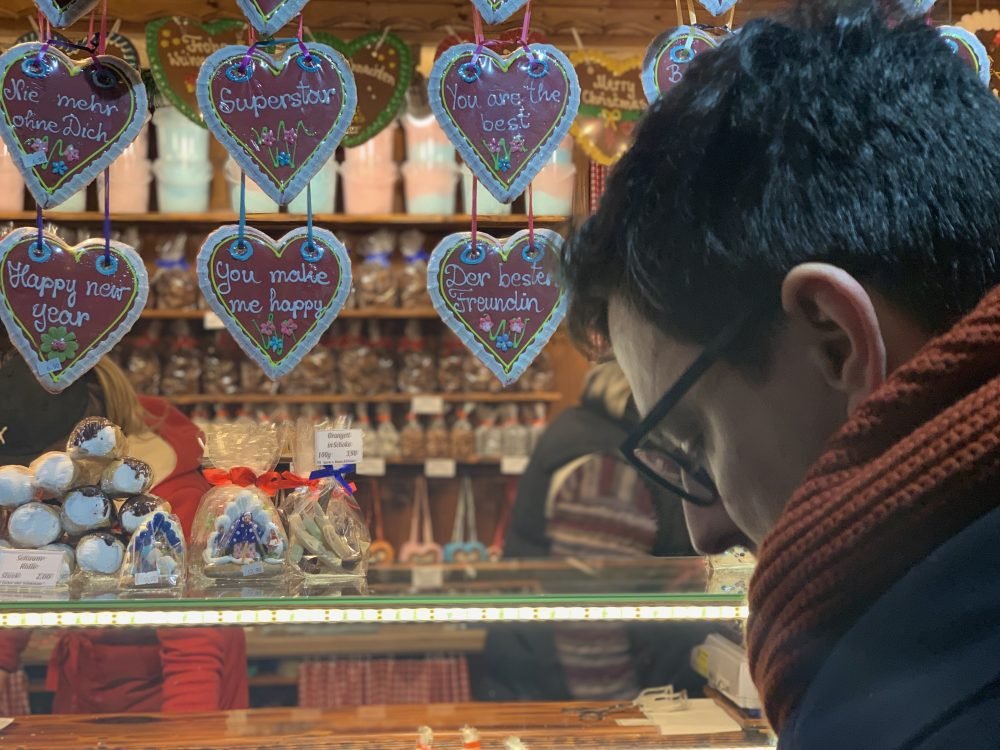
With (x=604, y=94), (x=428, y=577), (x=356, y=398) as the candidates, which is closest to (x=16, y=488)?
(x=428, y=577)

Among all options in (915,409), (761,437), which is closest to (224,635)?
(761,437)

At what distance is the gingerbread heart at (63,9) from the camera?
1049 mm

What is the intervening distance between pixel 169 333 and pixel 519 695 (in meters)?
2.78

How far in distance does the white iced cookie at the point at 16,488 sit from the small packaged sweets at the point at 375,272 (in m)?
2.67

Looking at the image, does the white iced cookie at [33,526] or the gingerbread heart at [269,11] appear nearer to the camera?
the gingerbread heart at [269,11]

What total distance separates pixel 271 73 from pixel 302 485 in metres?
0.55

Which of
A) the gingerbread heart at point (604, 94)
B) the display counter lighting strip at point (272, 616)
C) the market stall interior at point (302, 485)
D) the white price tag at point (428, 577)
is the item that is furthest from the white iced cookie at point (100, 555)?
the gingerbread heart at point (604, 94)

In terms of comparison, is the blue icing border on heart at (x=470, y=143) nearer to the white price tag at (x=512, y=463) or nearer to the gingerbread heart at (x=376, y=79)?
the gingerbread heart at (x=376, y=79)

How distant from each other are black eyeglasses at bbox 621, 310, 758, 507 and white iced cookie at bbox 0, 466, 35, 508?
89 cm

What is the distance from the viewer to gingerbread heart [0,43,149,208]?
1106mm

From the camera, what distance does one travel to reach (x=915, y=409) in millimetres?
479

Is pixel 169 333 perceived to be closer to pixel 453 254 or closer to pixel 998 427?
pixel 453 254

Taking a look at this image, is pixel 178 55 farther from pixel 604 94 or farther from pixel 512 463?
pixel 512 463

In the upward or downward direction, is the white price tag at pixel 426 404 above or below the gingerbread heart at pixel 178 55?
below
